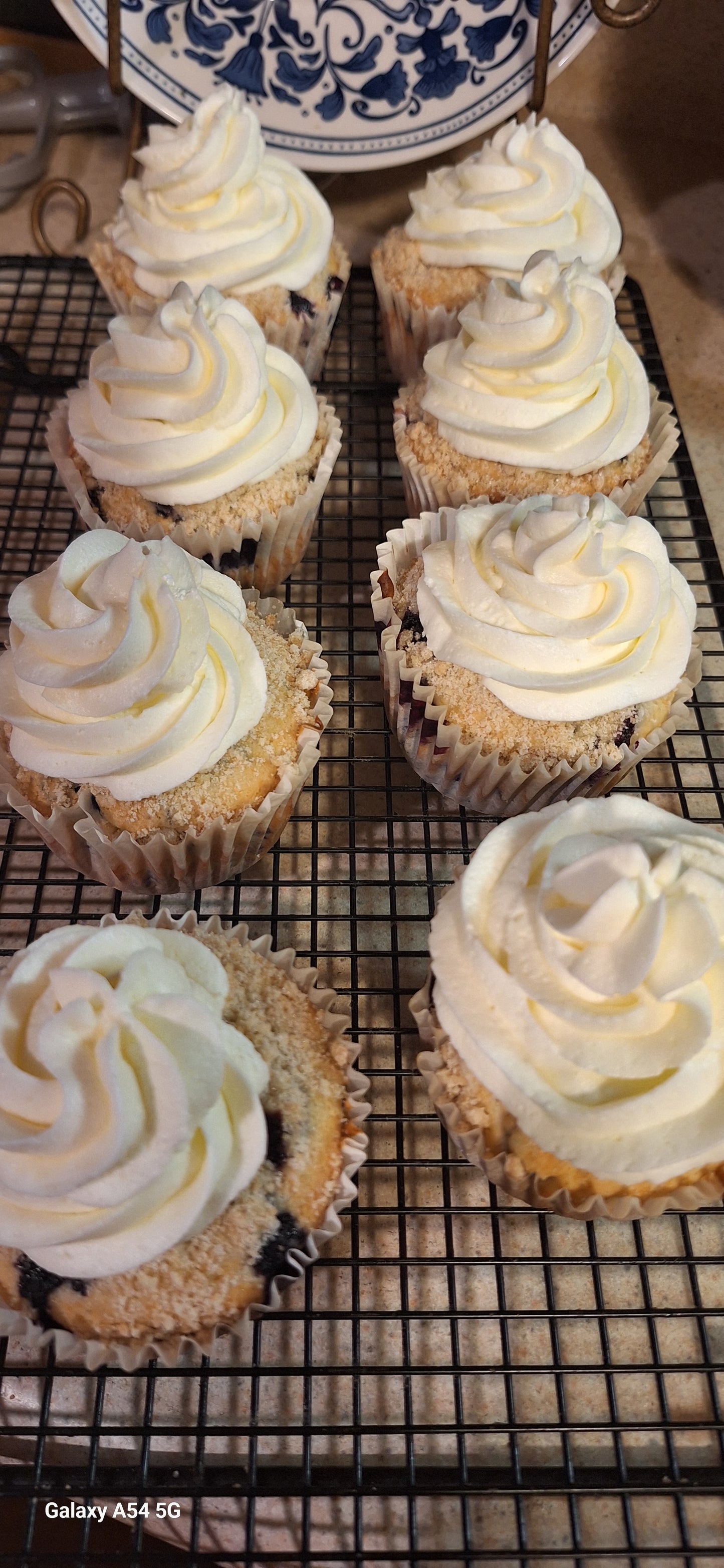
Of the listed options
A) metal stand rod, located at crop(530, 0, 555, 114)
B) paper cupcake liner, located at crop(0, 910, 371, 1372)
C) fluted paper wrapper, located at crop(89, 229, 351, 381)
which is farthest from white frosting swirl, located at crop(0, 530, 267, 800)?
metal stand rod, located at crop(530, 0, 555, 114)

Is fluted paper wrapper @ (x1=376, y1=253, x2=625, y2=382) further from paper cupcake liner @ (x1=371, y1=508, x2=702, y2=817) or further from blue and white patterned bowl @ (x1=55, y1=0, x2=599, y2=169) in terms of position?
paper cupcake liner @ (x1=371, y1=508, x2=702, y2=817)

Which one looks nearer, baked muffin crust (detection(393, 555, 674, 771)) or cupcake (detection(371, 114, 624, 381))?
baked muffin crust (detection(393, 555, 674, 771))

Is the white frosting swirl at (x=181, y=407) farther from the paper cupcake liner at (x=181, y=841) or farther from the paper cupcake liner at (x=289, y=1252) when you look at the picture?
the paper cupcake liner at (x=289, y=1252)

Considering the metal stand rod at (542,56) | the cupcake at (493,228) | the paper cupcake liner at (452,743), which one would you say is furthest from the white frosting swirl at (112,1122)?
the metal stand rod at (542,56)

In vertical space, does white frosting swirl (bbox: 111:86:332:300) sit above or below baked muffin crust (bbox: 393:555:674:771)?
above

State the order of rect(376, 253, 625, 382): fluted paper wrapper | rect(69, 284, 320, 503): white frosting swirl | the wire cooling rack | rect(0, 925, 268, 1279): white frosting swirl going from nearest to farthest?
1. rect(0, 925, 268, 1279): white frosting swirl
2. the wire cooling rack
3. rect(69, 284, 320, 503): white frosting swirl
4. rect(376, 253, 625, 382): fluted paper wrapper

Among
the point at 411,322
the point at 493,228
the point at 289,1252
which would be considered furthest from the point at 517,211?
the point at 289,1252

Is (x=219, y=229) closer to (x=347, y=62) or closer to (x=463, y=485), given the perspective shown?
(x=347, y=62)
